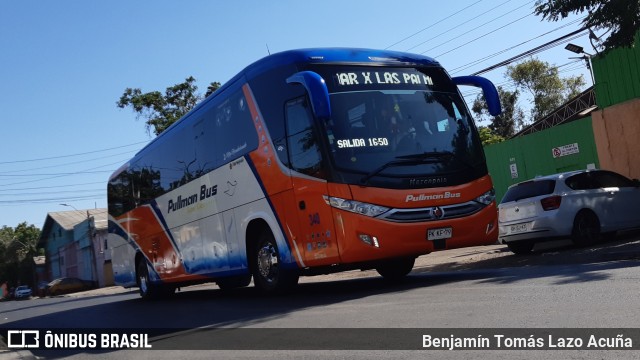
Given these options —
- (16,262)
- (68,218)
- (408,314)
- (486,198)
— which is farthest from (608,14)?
(16,262)

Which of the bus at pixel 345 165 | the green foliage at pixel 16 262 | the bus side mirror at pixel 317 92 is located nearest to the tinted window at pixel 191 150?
the bus at pixel 345 165

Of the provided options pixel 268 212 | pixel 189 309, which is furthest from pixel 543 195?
pixel 189 309

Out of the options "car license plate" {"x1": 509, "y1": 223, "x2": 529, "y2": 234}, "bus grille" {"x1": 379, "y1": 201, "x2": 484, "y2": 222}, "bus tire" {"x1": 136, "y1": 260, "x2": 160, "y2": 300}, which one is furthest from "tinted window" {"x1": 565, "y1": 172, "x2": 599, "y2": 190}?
"bus tire" {"x1": 136, "y1": 260, "x2": 160, "y2": 300}

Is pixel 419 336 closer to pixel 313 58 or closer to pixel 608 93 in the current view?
pixel 313 58

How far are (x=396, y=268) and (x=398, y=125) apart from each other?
348cm

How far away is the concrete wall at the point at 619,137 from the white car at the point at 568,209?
15.6 feet

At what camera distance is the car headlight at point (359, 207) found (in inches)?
348

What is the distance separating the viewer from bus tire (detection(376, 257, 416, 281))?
38.1 feet

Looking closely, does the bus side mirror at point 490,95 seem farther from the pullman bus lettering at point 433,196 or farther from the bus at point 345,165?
the pullman bus lettering at point 433,196

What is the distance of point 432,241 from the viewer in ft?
30.0

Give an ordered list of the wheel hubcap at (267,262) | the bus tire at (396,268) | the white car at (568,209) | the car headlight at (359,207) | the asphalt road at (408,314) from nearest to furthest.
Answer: the asphalt road at (408,314), the car headlight at (359,207), the wheel hubcap at (267,262), the bus tire at (396,268), the white car at (568,209)

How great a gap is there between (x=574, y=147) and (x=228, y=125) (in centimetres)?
1465

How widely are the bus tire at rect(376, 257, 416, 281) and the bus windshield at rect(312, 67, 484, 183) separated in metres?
2.61

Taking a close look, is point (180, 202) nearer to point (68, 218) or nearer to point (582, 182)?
point (582, 182)
